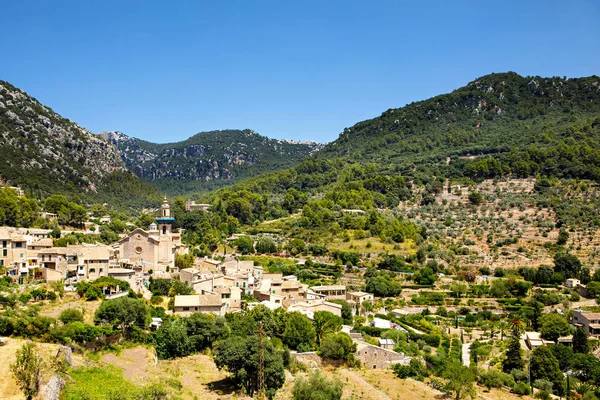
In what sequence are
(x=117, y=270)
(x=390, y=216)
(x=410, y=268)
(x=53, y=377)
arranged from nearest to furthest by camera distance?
(x=53, y=377) < (x=117, y=270) < (x=410, y=268) < (x=390, y=216)

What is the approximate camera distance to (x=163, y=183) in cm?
17700

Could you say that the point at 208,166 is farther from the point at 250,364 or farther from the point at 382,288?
the point at 250,364

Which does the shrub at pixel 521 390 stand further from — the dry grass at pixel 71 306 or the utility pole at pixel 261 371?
the dry grass at pixel 71 306

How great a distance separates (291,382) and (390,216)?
178ft

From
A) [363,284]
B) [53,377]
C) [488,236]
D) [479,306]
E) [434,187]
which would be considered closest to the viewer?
[53,377]

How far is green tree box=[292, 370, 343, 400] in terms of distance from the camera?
2227 cm

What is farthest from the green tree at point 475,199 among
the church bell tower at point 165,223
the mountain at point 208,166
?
the mountain at point 208,166

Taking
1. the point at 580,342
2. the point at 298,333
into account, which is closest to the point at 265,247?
the point at 298,333

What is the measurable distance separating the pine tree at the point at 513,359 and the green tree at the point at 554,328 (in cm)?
535

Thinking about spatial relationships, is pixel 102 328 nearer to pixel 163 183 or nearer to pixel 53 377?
pixel 53 377

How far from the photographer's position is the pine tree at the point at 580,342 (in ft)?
117

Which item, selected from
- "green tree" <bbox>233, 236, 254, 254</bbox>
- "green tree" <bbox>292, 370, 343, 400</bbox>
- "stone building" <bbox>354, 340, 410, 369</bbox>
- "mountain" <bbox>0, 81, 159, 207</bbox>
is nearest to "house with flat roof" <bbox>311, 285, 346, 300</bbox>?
"stone building" <bbox>354, 340, 410, 369</bbox>

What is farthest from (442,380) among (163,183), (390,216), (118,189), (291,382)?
(163,183)

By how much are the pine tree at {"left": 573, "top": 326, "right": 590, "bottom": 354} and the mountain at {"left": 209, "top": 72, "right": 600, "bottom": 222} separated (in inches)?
1743
